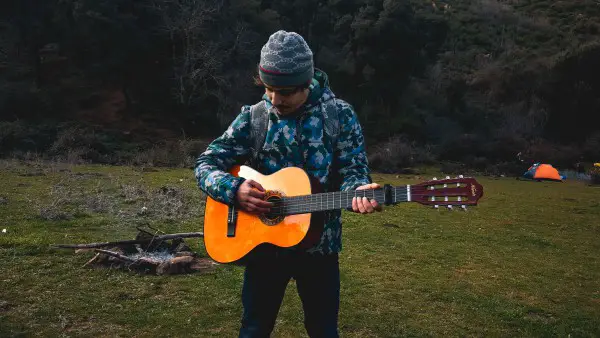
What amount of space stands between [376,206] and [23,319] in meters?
3.89

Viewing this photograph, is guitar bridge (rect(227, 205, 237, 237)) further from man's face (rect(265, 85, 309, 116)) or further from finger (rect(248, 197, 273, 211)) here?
man's face (rect(265, 85, 309, 116))

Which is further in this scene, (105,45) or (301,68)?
(105,45)

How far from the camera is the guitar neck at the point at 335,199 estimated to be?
2750 millimetres

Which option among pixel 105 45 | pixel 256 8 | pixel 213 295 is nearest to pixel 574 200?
pixel 213 295

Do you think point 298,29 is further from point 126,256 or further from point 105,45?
point 126,256

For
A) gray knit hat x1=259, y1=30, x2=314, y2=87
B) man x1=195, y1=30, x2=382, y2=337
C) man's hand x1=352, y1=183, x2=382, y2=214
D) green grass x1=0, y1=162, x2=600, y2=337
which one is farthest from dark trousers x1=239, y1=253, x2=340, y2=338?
green grass x1=0, y1=162, x2=600, y2=337

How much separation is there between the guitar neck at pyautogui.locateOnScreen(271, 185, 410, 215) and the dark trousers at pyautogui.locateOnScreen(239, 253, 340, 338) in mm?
266

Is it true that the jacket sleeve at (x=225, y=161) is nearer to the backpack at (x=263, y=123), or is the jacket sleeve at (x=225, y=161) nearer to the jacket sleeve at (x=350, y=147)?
the backpack at (x=263, y=123)

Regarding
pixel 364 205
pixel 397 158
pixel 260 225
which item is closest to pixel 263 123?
pixel 260 225

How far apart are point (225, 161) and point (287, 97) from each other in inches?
22.8

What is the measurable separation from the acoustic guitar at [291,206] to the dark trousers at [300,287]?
13 cm

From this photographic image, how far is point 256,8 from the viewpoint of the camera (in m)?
42.6

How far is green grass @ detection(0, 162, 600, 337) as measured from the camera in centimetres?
512

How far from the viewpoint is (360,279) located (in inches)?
268
